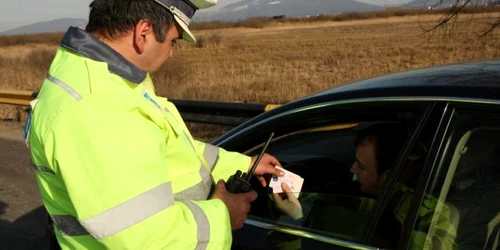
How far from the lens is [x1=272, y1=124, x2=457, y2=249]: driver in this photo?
179 cm

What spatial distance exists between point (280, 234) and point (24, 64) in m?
22.0

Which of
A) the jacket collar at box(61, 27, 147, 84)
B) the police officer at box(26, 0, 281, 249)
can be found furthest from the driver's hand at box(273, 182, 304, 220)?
the jacket collar at box(61, 27, 147, 84)

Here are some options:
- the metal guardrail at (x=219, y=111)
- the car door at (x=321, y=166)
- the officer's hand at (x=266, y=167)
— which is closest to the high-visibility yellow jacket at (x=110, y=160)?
the car door at (x=321, y=166)

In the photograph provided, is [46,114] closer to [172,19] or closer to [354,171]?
[172,19]

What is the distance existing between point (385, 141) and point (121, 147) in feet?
3.88

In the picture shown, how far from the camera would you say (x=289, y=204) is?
2369mm

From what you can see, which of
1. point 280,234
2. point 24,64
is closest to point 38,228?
point 280,234

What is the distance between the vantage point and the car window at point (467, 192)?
174 centimetres

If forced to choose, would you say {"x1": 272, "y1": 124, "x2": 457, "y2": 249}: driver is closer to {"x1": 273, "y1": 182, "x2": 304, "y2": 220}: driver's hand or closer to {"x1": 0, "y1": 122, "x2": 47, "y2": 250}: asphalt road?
{"x1": 273, "y1": 182, "x2": 304, "y2": 220}: driver's hand

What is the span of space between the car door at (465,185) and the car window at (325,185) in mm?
249

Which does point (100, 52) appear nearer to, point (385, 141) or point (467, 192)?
point (385, 141)

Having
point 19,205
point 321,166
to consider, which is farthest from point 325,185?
point 19,205

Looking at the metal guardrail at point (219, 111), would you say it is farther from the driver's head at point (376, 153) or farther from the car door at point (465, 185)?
the car door at point (465, 185)

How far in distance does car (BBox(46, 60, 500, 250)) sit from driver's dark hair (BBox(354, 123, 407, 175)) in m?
0.05
